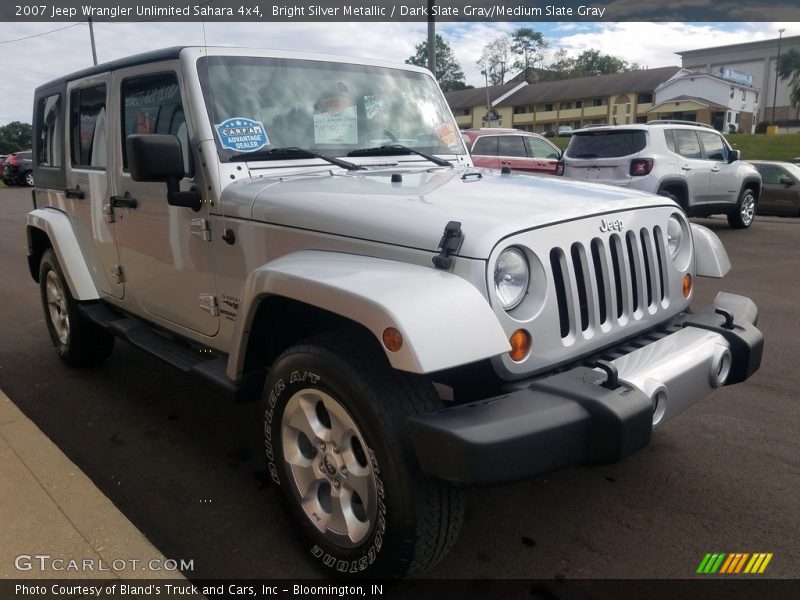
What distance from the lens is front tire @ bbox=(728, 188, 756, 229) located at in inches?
504

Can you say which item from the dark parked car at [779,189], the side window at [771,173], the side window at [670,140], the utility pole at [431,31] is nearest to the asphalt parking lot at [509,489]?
the side window at [670,140]

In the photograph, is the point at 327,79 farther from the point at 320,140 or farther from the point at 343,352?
the point at 343,352

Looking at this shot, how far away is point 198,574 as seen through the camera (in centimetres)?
269

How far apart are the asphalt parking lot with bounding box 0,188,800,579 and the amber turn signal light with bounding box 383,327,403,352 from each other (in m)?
1.09

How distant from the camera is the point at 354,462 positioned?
2436 mm

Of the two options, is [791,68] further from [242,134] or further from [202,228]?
[202,228]

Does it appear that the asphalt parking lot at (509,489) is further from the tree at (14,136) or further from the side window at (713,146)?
the tree at (14,136)

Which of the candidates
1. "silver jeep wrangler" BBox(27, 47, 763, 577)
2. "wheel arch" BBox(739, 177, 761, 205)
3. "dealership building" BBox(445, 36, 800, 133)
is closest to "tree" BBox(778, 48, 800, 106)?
"dealership building" BBox(445, 36, 800, 133)

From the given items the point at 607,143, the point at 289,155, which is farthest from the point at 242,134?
the point at 607,143

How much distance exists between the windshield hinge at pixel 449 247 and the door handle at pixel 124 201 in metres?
2.19

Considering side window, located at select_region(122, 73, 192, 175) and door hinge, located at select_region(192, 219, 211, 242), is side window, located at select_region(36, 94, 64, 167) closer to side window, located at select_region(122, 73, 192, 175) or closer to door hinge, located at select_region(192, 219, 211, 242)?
side window, located at select_region(122, 73, 192, 175)

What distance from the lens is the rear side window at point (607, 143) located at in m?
11.3

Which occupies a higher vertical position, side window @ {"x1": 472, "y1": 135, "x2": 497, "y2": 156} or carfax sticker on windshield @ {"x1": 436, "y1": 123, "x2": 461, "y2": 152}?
carfax sticker on windshield @ {"x1": 436, "y1": 123, "x2": 461, "y2": 152}

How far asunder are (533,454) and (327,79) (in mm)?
2321
